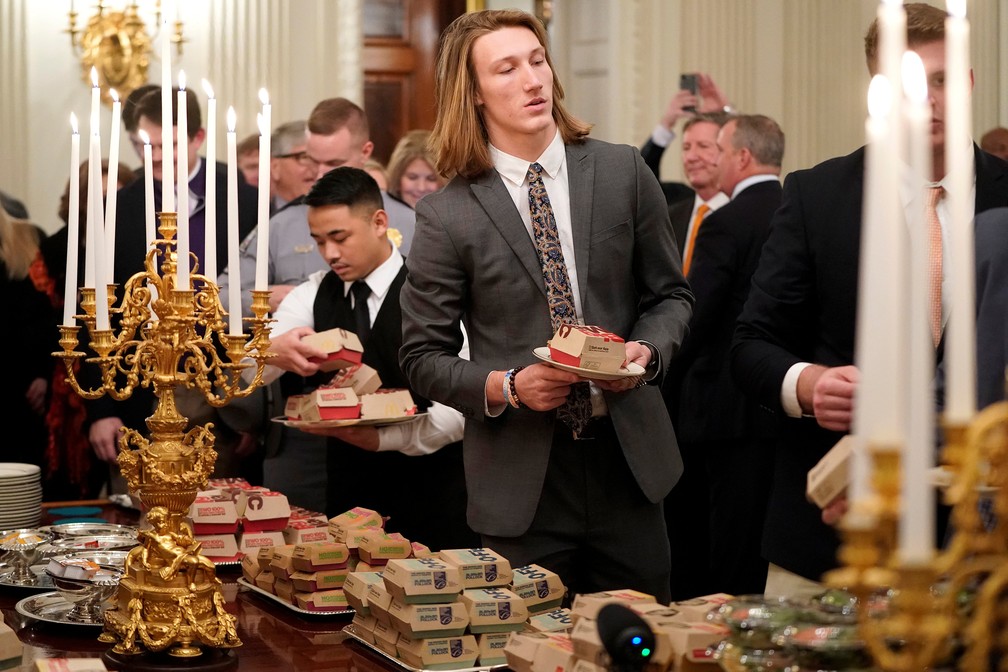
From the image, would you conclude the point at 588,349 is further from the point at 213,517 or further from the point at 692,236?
the point at 692,236

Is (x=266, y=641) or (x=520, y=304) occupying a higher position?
(x=520, y=304)

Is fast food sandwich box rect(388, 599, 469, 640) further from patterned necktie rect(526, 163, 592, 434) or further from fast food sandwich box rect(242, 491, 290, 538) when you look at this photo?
fast food sandwich box rect(242, 491, 290, 538)

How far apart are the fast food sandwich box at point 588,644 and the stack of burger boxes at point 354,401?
1.49 metres

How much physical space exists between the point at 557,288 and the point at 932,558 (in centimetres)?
167

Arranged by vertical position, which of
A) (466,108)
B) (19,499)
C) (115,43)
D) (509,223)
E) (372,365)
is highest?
(115,43)

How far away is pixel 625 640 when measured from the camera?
1.36 meters

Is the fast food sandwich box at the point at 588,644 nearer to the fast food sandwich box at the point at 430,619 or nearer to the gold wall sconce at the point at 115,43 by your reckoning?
the fast food sandwich box at the point at 430,619

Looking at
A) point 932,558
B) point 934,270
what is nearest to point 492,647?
point 934,270

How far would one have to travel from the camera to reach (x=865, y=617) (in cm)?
96

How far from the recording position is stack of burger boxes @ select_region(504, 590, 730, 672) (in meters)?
1.48

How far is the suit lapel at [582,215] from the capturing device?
251cm

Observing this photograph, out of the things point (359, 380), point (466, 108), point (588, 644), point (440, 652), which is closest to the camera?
point (588, 644)

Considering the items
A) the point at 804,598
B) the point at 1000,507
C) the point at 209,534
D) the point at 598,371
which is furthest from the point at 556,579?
the point at 1000,507

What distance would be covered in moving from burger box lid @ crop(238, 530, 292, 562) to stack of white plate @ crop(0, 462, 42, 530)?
29.0 inches
